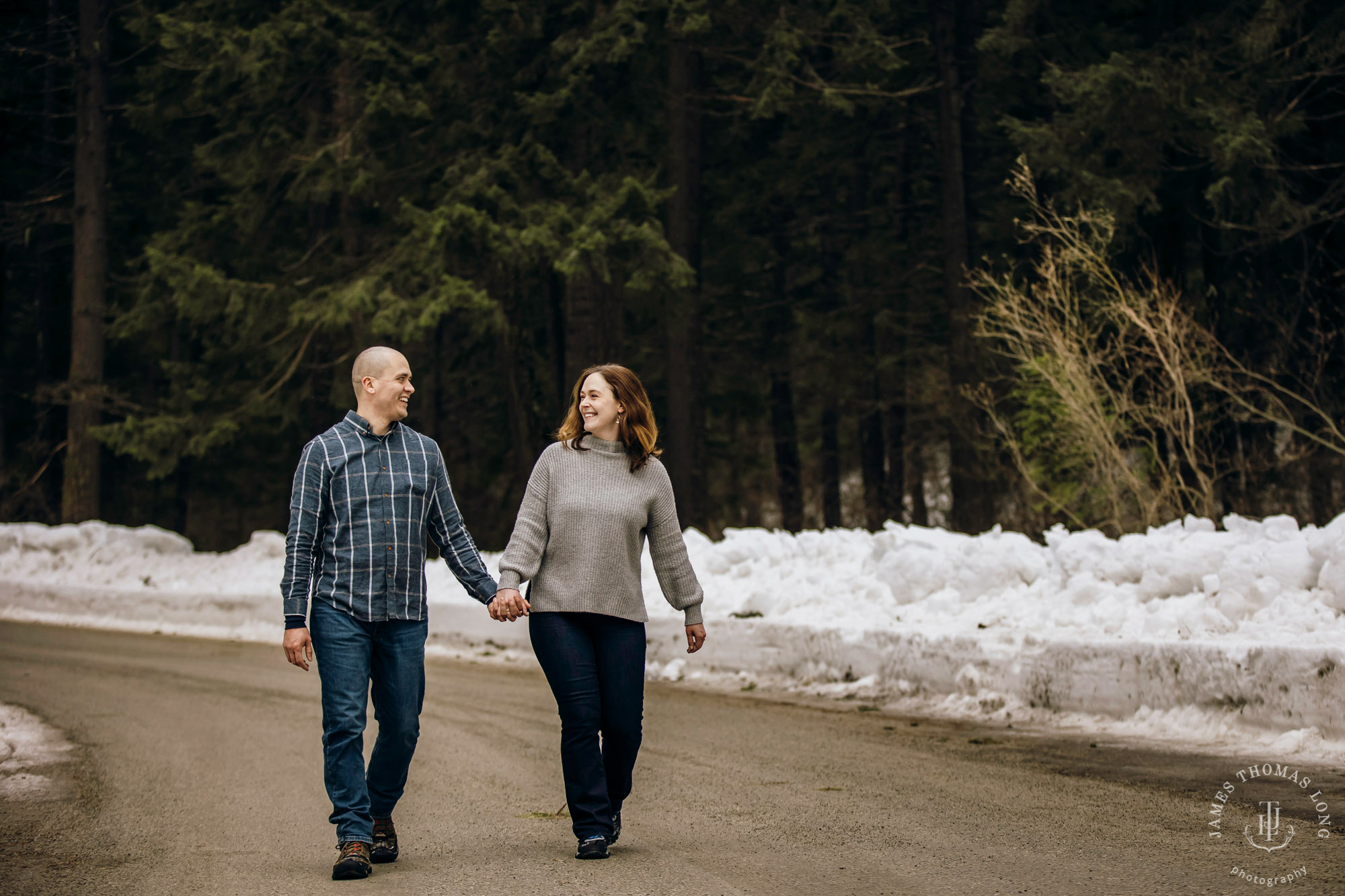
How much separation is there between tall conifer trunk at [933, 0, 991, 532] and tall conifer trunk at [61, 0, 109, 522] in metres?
17.6

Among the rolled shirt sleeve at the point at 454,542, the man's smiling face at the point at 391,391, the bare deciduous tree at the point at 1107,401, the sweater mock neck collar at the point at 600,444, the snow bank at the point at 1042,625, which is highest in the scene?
the bare deciduous tree at the point at 1107,401

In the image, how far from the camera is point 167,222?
33.5 metres

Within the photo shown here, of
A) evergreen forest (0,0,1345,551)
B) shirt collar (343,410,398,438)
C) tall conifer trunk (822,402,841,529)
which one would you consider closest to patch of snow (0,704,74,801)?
shirt collar (343,410,398,438)

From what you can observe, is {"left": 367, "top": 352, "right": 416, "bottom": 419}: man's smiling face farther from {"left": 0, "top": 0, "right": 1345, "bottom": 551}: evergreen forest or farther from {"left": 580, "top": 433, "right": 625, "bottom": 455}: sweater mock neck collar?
{"left": 0, "top": 0, "right": 1345, "bottom": 551}: evergreen forest

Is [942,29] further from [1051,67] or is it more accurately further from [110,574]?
[110,574]

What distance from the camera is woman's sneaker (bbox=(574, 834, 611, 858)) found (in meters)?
4.97

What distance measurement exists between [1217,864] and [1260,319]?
20.0 meters

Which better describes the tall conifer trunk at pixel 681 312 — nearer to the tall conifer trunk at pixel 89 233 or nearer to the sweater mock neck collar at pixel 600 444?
the tall conifer trunk at pixel 89 233

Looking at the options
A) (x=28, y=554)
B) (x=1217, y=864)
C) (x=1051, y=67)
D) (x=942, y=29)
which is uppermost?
(x=942, y=29)

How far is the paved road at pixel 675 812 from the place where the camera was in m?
4.73

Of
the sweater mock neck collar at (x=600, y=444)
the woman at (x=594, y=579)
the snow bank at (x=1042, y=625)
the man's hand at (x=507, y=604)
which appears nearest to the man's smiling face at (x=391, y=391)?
the woman at (x=594, y=579)

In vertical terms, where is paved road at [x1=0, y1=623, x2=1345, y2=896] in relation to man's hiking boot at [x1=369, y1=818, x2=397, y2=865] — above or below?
below

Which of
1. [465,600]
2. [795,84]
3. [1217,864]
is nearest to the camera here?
[1217,864]

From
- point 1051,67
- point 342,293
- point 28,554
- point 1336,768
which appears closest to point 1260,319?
point 1051,67
